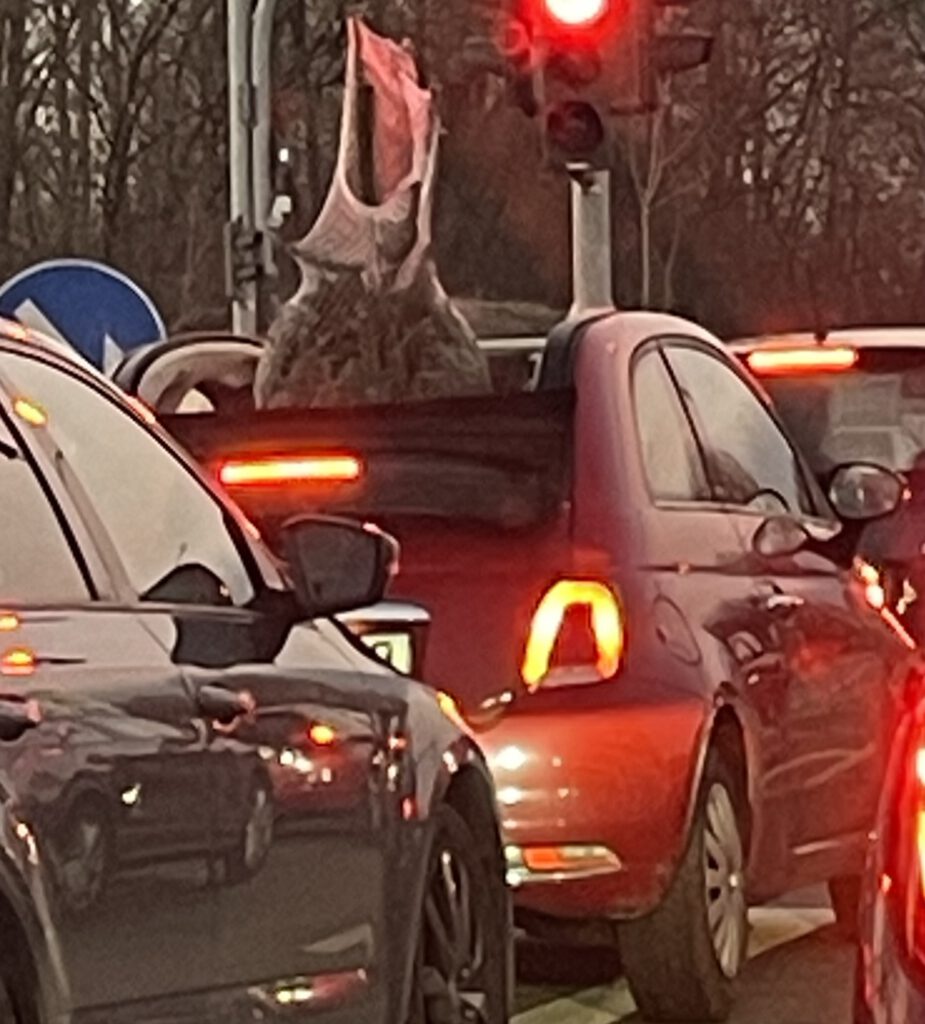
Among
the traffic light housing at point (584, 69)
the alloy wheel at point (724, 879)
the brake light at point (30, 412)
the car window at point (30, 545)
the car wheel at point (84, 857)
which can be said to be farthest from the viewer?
the traffic light housing at point (584, 69)

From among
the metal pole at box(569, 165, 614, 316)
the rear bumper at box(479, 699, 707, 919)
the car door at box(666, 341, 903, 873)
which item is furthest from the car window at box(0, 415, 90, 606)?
the metal pole at box(569, 165, 614, 316)

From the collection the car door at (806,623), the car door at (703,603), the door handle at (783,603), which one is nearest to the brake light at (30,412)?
the car door at (703,603)

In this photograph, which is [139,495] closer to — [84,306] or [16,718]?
[16,718]

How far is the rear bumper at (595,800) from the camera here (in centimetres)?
859

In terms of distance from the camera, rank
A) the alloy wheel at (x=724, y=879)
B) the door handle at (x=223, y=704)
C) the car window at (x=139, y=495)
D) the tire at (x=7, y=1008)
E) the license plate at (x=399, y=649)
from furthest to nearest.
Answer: the alloy wheel at (x=724, y=879)
the license plate at (x=399, y=649)
the car window at (x=139, y=495)
the door handle at (x=223, y=704)
the tire at (x=7, y=1008)

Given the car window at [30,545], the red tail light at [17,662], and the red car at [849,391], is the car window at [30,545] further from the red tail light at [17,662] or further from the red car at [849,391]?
the red car at [849,391]

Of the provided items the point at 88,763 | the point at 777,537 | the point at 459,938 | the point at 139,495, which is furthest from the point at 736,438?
the point at 88,763

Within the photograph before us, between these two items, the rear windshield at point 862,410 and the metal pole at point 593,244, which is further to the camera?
the metal pole at point 593,244

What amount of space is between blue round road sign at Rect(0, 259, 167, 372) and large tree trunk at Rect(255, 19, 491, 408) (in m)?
1.27

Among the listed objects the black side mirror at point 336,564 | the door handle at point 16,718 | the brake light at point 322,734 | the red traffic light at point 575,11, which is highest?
the door handle at point 16,718

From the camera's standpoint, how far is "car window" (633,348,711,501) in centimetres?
923

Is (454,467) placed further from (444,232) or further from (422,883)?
(444,232)

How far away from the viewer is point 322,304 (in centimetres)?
1759

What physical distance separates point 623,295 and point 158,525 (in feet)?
184
